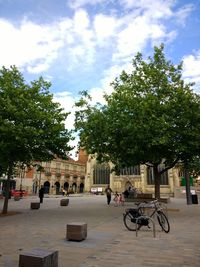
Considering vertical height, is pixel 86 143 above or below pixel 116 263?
above

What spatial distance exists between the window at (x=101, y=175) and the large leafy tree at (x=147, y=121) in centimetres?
6165

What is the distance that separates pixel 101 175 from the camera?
8238 centimetres

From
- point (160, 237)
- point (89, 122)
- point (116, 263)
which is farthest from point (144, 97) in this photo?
point (116, 263)

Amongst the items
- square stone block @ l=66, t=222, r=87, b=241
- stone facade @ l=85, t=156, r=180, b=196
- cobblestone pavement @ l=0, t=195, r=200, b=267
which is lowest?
cobblestone pavement @ l=0, t=195, r=200, b=267

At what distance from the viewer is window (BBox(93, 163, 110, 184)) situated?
268ft

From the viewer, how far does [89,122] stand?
755 inches

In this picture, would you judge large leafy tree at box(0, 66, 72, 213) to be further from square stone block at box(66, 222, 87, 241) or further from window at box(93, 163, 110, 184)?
window at box(93, 163, 110, 184)

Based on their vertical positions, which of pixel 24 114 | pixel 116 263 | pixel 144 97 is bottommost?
pixel 116 263

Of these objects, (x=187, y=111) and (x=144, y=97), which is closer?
(x=187, y=111)

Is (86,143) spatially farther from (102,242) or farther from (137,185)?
(137,185)

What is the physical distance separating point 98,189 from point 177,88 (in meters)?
61.2

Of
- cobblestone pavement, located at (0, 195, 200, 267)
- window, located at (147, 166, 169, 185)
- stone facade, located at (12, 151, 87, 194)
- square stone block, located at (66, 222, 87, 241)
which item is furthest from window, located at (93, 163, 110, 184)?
square stone block, located at (66, 222, 87, 241)

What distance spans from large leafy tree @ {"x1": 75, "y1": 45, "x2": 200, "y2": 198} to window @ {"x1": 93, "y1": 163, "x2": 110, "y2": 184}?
61.6m

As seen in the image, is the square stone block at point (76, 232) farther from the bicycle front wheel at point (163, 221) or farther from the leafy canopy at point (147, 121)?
the leafy canopy at point (147, 121)
